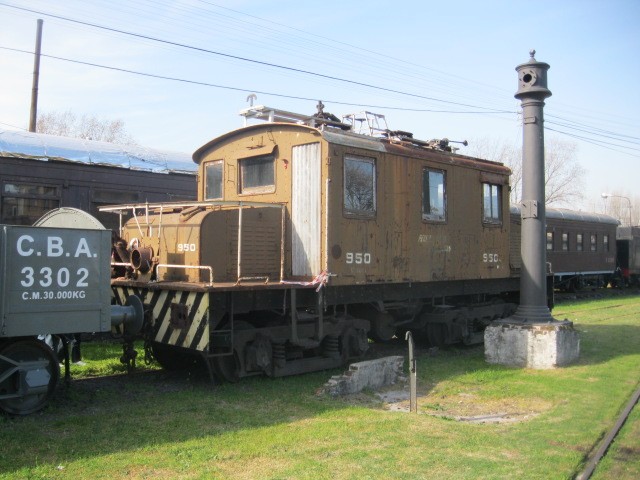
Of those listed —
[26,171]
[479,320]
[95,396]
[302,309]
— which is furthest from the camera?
[479,320]

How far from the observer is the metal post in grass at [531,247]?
32.0 ft

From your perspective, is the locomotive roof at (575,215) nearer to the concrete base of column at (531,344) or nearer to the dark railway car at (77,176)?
the concrete base of column at (531,344)

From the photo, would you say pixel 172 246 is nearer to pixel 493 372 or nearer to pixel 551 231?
pixel 493 372

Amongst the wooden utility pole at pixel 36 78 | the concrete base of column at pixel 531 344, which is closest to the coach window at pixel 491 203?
the concrete base of column at pixel 531 344

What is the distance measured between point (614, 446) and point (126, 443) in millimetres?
4442

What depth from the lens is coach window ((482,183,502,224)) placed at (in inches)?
457

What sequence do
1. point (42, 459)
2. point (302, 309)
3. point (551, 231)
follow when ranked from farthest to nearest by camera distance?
1. point (551, 231)
2. point (302, 309)
3. point (42, 459)

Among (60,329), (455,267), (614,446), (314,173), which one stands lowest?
(614,446)

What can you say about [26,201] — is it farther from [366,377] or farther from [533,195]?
[533,195]

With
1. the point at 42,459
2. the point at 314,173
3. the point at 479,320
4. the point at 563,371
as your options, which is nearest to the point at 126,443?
the point at 42,459

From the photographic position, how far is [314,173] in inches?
337

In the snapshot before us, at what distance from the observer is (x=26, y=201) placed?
10000 millimetres

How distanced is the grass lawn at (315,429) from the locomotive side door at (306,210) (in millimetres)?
1627

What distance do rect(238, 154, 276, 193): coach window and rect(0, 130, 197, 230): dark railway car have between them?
2.76 metres
